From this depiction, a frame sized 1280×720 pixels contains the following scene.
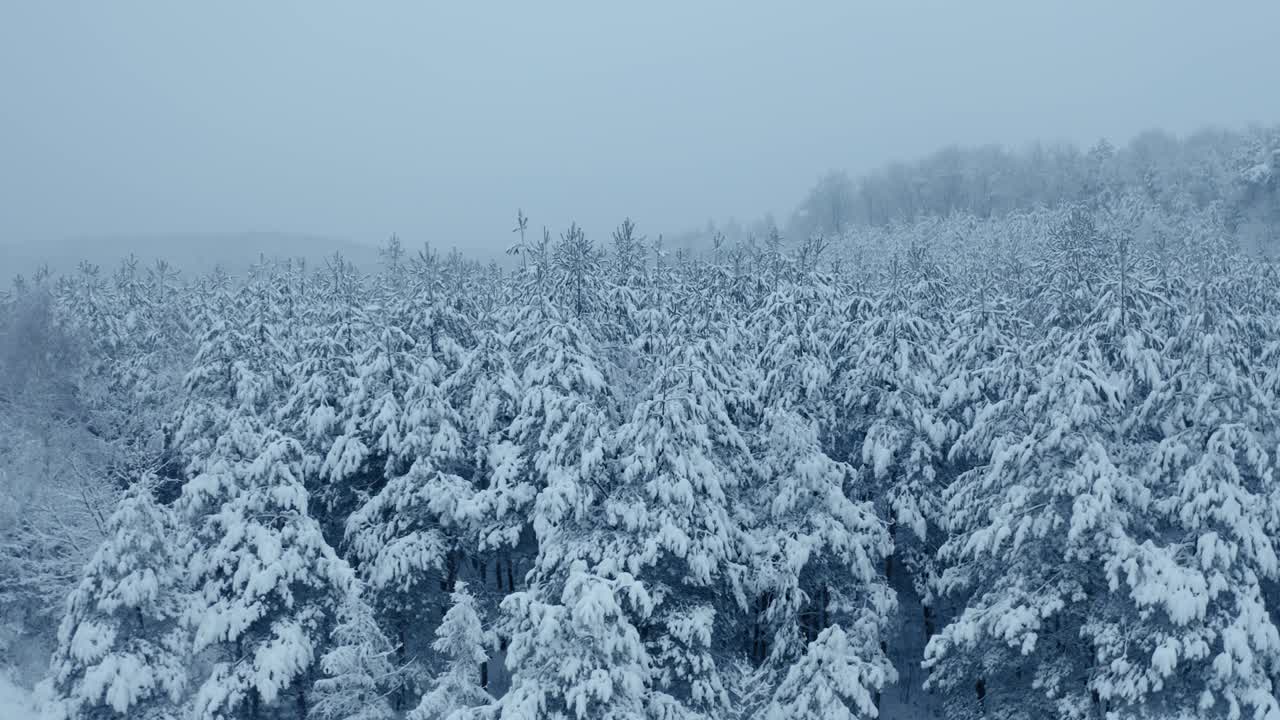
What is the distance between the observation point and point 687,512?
16.2 m

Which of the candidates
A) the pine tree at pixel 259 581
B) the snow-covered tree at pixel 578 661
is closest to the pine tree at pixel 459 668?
the pine tree at pixel 259 581

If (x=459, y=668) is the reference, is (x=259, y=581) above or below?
above

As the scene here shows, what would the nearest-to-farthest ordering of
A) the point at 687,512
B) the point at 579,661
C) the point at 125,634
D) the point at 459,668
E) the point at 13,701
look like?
1. the point at 579,661
2. the point at 125,634
3. the point at 459,668
4. the point at 687,512
5. the point at 13,701

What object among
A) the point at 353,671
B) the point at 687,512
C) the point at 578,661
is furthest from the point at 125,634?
the point at 687,512

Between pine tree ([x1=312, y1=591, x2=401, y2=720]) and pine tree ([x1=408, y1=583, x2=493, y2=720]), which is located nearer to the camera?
pine tree ([x1=408, y1=583, x2=493, y2=720])

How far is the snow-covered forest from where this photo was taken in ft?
48.8

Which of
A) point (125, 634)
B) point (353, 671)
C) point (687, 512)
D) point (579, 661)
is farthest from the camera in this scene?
point (353, 671)

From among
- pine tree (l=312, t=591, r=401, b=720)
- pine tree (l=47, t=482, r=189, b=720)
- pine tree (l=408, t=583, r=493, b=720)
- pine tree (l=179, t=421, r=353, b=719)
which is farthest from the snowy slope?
pine tree (l=408, t=583, r=493, b=720)

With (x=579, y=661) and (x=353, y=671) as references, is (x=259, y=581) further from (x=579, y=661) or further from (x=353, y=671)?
(x=579, y=661)

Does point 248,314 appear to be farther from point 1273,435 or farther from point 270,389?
point 1273,435

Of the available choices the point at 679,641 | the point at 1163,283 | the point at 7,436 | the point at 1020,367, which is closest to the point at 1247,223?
the point at 1163,283

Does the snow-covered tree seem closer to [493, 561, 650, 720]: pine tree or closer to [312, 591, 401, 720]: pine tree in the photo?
[493, 561, 650, 720]: pine tree

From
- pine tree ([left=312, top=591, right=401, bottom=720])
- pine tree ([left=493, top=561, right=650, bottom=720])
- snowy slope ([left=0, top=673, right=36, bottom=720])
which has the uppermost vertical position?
pine tree ([left=493, top=561, right=650, bottom=720])

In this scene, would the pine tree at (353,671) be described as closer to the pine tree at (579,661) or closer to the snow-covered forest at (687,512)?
the snow-covered forest at (687,512)
